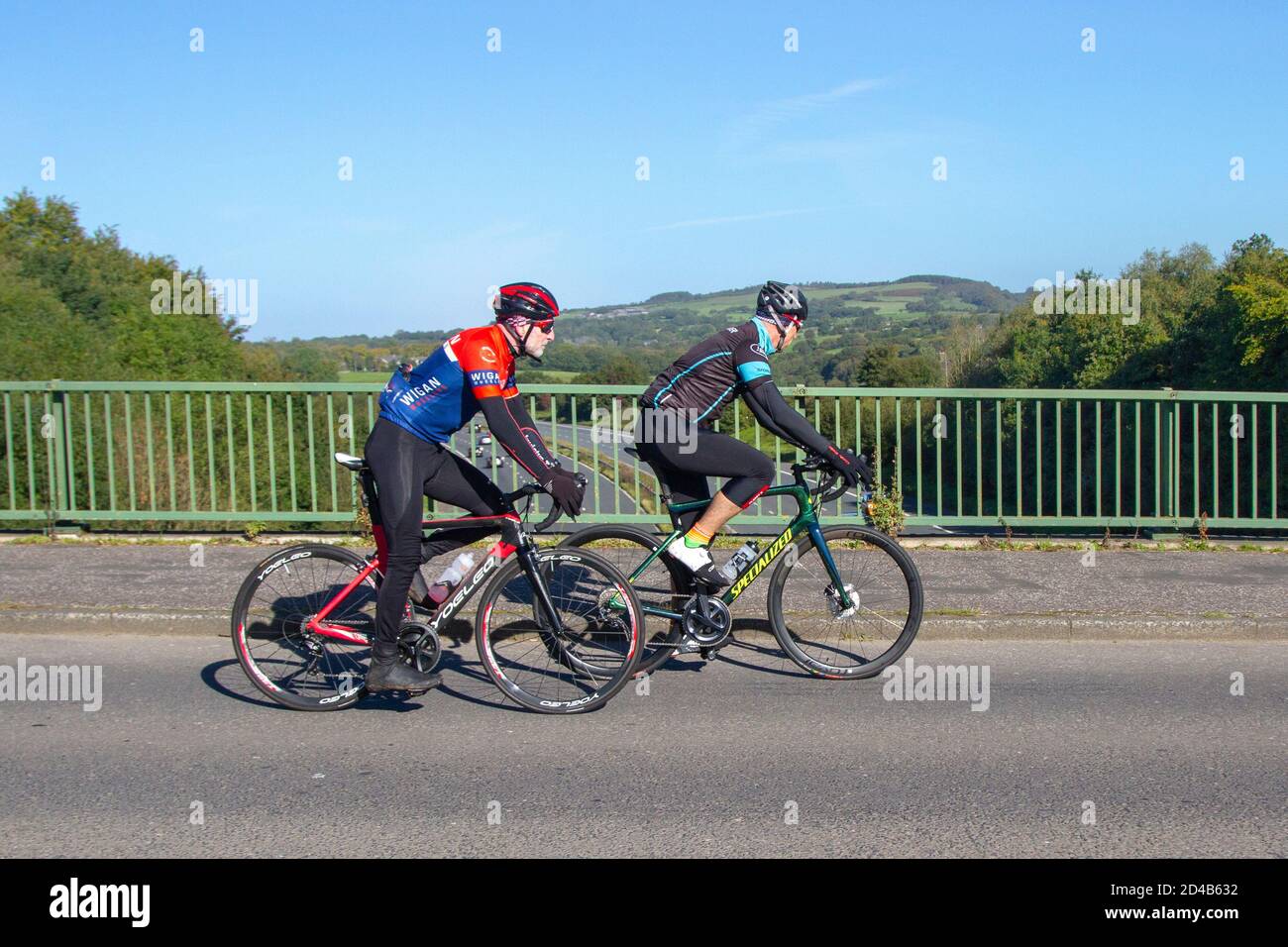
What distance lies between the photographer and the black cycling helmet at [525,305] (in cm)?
559

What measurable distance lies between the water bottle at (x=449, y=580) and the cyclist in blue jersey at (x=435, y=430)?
0.49ft

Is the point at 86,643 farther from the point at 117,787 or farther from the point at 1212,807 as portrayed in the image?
the point at 1212,807

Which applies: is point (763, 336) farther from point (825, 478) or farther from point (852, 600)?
point (852, 600)

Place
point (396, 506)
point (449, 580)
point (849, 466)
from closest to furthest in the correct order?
point (396, 506) < point (449, 580) < point (849, 466)

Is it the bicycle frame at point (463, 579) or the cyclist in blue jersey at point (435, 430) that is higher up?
the cyclist in blue jersey at point (435, 430)

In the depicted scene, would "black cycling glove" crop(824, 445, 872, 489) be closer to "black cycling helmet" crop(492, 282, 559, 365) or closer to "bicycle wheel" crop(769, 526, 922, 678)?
"bicycle wheel" crop(769, 526, 922, 678)

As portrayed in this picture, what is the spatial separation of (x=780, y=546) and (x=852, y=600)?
0.49 meters

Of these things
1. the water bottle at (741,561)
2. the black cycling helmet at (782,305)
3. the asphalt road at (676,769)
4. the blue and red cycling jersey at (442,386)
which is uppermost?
the black cycling helmet at (782,305)

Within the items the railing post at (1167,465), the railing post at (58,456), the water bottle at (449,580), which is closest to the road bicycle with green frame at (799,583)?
the water bottle at (449,580)

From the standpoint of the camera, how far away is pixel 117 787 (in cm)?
479

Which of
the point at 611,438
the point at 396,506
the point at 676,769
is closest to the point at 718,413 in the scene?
the point at 396,506

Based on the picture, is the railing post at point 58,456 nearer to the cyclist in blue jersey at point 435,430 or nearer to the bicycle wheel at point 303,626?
the bicycle wheel at point 303,626

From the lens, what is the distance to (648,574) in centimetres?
634
